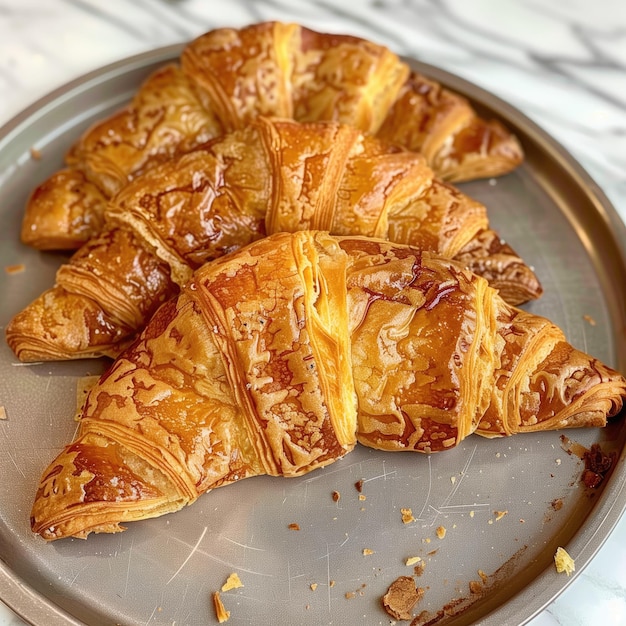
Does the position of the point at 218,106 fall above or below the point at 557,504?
above

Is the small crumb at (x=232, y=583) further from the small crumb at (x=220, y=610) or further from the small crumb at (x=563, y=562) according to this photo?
the small crumb at (x=563, y=562)

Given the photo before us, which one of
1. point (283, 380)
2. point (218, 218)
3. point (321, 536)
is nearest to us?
point (283, 380)

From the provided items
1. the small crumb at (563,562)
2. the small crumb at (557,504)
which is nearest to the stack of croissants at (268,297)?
the small crumb at (557,504)

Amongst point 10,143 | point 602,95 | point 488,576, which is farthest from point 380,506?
point 602,95

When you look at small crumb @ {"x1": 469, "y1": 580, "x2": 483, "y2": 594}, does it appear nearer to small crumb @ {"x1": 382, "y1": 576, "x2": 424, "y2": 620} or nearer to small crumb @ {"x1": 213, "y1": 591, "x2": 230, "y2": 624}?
small crumb @ {"x1": 382, "y1": 576, "x2": 424, "y2": 620}

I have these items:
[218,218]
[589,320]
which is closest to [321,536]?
[218,218]

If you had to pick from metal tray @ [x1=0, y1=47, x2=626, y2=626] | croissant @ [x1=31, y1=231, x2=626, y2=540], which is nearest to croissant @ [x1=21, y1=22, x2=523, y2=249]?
metal tray @ [x1=0, y1=47, x2=626, y2=626]

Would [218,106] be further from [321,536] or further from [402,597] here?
[402,597]
